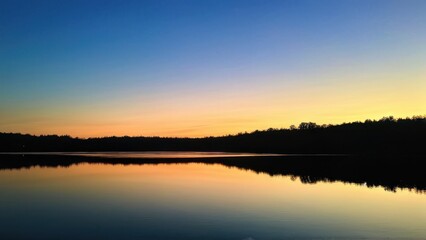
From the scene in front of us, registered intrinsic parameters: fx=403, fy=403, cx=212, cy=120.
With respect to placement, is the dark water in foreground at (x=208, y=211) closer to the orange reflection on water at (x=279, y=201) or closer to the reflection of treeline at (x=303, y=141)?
the orange reflection on water at (x=279, y=201)

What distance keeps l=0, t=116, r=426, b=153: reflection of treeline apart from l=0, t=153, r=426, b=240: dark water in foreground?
2439 inches

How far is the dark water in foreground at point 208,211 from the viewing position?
1198 centimetres

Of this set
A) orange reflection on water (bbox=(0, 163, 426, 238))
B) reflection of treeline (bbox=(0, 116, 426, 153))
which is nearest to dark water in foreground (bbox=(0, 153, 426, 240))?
orange reflection on water (bbox=(0, 163, 426, 238))

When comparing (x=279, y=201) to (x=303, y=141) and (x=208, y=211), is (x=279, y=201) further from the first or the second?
(x=303, y=141)

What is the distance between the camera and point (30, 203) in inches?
704

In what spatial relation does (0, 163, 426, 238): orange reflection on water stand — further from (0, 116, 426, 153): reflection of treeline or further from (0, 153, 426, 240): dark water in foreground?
(0, 116, 426, 153): reflection of treeline

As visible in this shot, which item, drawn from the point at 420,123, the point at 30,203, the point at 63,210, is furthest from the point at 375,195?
the point at 420,123

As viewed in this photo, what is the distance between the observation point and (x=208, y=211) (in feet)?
52.0

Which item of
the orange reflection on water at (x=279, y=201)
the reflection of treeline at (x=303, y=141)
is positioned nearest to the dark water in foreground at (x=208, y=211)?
the orange reflection on water at (x=279, y=201)

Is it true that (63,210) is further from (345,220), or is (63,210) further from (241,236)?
(345,220)

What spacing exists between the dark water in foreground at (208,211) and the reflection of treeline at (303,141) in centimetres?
6195

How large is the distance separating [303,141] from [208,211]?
97.6 metres

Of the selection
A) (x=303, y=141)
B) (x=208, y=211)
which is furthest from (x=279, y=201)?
(x=303, y=141)

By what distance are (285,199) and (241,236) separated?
8.95m
